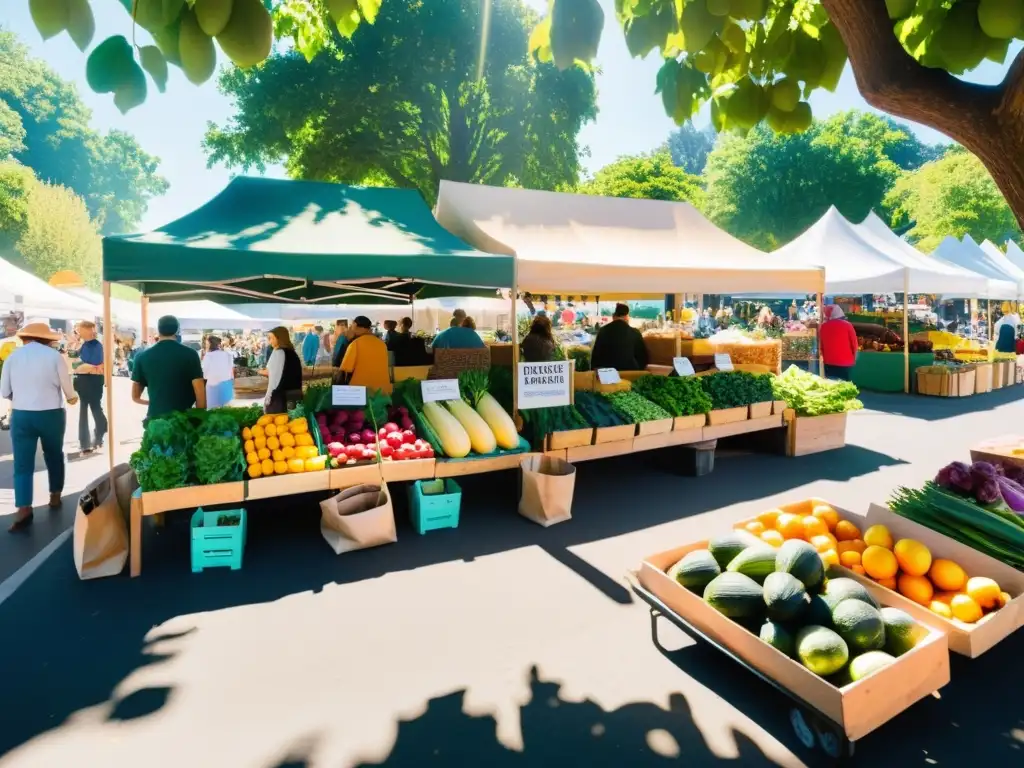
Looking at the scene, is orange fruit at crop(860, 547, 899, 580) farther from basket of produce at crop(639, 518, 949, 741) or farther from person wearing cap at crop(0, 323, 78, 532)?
person wearing cap at crop(0, 323, 78, 532)

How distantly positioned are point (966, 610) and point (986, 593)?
0.16 meters

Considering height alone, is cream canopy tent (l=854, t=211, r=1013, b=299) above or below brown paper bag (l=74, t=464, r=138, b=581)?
above

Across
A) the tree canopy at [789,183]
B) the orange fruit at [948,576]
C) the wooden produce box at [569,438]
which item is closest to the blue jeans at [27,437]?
the wooden produce box at [569,438]

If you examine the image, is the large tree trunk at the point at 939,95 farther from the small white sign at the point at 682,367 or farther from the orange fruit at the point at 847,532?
the small white sign at the point at 682,367

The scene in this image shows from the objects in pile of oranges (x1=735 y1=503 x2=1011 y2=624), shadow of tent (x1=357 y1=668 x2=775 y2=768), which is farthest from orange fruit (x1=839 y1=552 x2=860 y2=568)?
shadow of tent (x1=357 y1=668 x2=775 y2=768)

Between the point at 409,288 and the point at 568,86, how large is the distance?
1015cm

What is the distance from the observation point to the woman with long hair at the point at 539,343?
733 centimetres

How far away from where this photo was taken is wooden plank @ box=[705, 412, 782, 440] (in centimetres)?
669

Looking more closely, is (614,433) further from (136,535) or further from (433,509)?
(136,535)

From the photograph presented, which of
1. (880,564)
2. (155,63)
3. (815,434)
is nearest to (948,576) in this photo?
(880,564)

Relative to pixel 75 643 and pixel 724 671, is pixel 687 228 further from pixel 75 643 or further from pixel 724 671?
pixel 75 643

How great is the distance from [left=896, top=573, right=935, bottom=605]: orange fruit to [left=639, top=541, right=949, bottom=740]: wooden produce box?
0.29m

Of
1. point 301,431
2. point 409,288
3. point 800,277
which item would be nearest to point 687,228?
point 800,277

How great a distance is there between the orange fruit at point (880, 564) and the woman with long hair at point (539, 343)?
4535 mm
